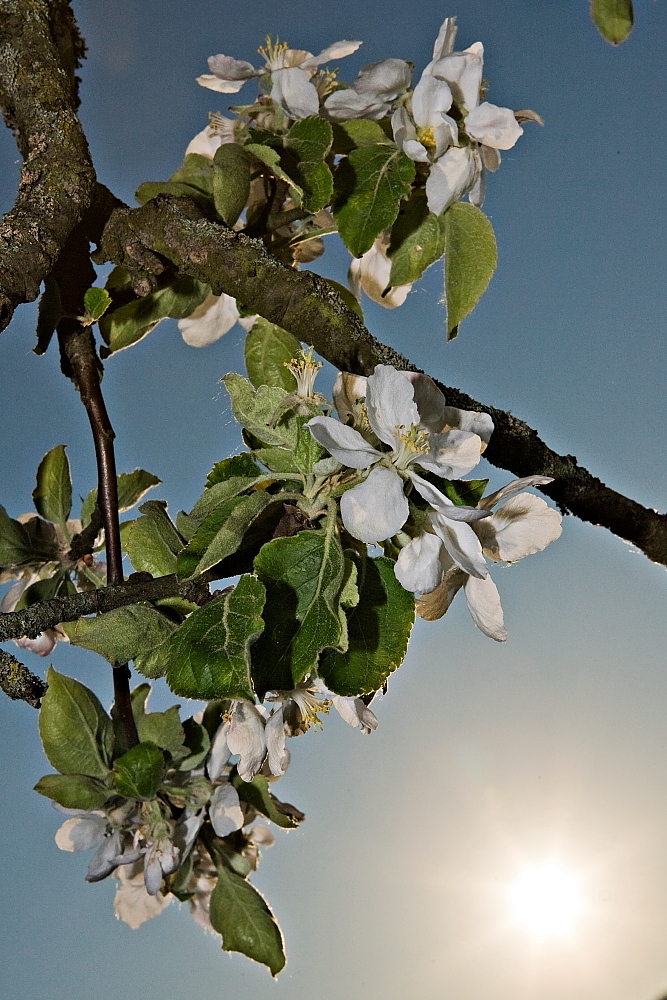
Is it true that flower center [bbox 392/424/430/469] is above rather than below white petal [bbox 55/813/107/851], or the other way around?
above

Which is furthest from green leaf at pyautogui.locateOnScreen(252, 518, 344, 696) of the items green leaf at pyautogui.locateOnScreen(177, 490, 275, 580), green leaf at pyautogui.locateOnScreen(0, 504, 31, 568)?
green leaf at pyautogui.locateOnScreen(0, 504, 31, 568)

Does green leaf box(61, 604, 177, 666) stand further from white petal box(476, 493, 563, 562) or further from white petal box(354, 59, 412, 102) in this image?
white petal box(354, 59, 412, 102)

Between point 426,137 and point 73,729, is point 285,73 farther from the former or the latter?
point 73,729

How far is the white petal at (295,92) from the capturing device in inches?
11.6

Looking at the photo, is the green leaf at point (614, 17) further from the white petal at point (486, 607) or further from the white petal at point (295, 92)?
the white petal at point (486, 607)

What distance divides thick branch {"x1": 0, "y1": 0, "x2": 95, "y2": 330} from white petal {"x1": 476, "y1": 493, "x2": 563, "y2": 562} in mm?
151

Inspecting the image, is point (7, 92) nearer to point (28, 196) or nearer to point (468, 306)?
point (28, 196)

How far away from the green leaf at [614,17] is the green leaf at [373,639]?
0.24 metres

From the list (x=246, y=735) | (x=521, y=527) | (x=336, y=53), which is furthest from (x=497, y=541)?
(x=336, y=53)

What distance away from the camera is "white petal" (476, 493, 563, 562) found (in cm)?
24

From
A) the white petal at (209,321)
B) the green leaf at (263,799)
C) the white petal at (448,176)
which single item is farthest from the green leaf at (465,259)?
the green leaf at (263,799)

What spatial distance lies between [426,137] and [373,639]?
19 cm

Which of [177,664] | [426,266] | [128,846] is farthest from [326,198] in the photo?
[128,846]

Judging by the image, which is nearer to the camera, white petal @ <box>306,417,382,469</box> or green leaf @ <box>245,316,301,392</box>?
white petal @ <box>306,417,382,469</box>
